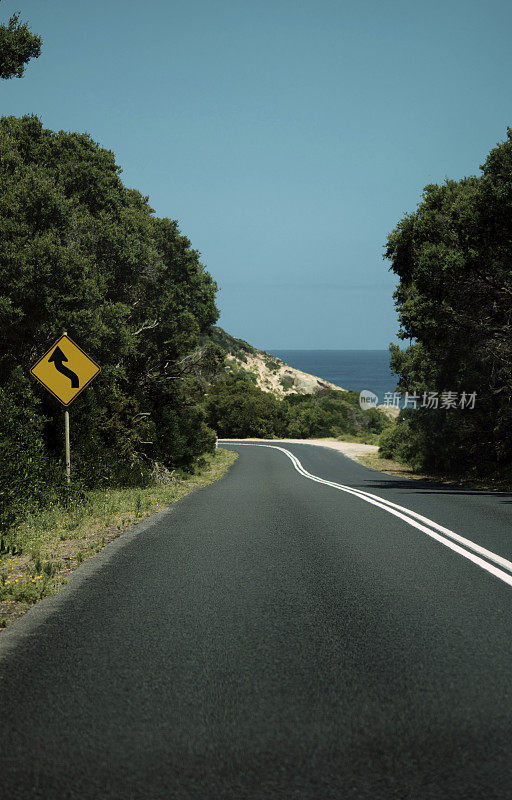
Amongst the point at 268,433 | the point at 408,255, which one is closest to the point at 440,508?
the point at 408,255

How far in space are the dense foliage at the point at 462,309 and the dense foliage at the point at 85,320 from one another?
8.49m

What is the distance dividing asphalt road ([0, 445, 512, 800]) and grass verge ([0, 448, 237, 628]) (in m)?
0.33

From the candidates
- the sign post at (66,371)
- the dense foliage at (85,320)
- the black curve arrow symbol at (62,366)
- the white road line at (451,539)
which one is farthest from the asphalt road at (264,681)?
Result: the black curve arrow symbol at (62,366)

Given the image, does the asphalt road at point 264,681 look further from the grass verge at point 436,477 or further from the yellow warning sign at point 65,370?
the grass verge at point 436,477

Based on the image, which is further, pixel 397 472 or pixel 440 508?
pixel 397 472

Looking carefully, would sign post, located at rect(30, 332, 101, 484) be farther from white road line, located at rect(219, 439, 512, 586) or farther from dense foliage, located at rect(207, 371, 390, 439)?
dense foliage, located at rect(207, 371, 390, 439)

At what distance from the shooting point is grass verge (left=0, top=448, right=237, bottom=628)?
6.48 meters

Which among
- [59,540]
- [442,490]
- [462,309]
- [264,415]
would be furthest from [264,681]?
[264,415]

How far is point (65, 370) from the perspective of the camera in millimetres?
13297

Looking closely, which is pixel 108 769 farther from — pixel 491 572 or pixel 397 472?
pixel 397 472

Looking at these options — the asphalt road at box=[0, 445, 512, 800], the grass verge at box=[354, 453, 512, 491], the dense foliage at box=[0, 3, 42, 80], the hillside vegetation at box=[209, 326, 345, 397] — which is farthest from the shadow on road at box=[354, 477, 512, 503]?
the hillside vegetation at box=[209, 326, 345, 397]

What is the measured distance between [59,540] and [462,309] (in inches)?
612

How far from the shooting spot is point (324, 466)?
122 feet

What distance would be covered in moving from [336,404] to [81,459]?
69.9 m
